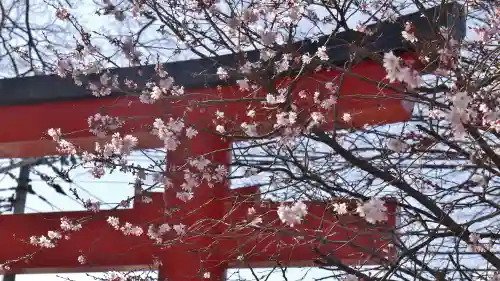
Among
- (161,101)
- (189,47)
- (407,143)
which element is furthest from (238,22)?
(407,143)

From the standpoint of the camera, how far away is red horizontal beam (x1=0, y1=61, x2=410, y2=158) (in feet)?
12.2

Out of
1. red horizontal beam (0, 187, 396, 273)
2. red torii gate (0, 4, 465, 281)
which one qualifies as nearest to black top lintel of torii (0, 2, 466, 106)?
red torii gate (0, 4, 465, 281)

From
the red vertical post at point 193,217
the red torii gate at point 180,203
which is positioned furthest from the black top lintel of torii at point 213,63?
the red vertical post at point 193,217

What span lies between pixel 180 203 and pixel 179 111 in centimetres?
56

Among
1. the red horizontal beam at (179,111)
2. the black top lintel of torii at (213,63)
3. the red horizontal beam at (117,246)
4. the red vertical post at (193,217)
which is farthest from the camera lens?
the red horizontal beam at (117,246)

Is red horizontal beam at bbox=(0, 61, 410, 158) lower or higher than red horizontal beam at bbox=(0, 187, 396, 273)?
higher

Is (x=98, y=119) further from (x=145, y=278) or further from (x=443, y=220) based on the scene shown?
(x=443, y=220)

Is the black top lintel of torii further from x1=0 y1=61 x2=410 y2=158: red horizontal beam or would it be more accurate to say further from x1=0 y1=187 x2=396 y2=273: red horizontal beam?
x1=0 y1=187 x2=396 y2=273: red horizontal beam

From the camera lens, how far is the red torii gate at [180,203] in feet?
12.3

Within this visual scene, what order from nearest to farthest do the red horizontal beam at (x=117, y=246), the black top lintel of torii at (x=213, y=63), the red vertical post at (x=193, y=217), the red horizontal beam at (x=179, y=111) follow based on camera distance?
the black top lintel of torii at (x=213, y=63) < the red horizontal beam at (x=179, y=111) < the red vertical post at (x=193, y=217) < the red horizontal beam at (x=117, y=246)

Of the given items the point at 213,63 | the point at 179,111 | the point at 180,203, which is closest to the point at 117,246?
the point at 180,203

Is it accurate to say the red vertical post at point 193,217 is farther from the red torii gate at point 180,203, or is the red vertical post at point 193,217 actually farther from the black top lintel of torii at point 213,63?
the black top lintel of torii at point 213,63

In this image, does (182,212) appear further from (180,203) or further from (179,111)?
(179,111)

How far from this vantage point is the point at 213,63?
153 inches
